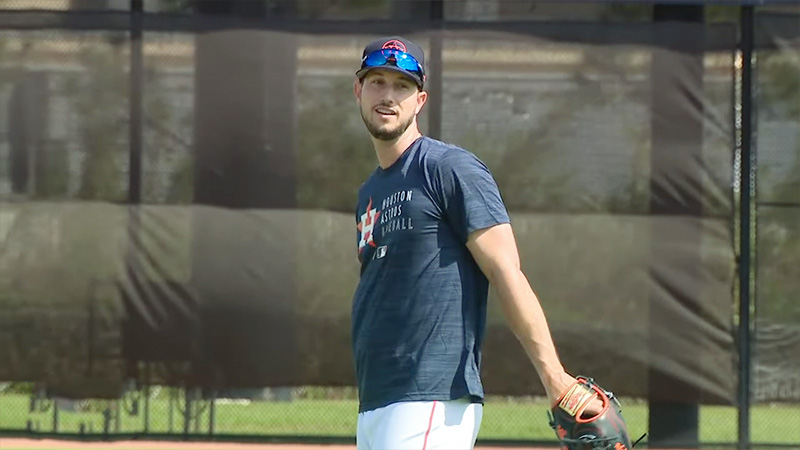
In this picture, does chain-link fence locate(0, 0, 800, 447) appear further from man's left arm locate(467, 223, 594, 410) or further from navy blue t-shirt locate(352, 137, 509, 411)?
man's left arm locate(467, 223, 594, 410)

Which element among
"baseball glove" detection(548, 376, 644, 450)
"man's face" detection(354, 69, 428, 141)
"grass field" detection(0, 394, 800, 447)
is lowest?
A: "grass field" detection(0, 394, 800, 447)

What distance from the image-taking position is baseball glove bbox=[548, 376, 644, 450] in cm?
315

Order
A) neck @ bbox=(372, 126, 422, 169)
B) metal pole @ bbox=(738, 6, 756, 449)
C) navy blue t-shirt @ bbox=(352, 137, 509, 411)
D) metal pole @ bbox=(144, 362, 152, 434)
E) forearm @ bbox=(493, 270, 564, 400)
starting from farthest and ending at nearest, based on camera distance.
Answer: metal pole @ bbox=(144, 362, 152, 434) < metal pole @ bbox=(738, 6, 756, 449) < neck @ bbox=(372, 126, 422, 169) < navy blue t-shirt @ bbox=(352, 137, 509, 411) < forearm @ bbox=(493, 270, 564, 400)

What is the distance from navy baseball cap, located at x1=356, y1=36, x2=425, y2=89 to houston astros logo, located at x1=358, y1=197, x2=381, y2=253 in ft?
1.15

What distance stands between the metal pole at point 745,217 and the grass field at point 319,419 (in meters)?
0.08

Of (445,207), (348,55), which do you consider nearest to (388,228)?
(445,207)

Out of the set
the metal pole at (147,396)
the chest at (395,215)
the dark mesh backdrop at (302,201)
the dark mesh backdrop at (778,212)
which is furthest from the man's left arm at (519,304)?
the metal pole at (147,396)

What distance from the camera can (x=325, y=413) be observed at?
7836mm

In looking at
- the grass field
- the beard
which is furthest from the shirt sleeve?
the grass field

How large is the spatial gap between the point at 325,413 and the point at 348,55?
7.10ft

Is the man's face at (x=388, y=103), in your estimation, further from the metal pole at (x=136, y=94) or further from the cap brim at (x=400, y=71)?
the metal pole at (x=136, y=94)

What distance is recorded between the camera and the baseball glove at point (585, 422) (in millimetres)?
3150

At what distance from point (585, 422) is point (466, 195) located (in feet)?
2.05

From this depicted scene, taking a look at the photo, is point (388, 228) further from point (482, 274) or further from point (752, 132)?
point (752, 132)
